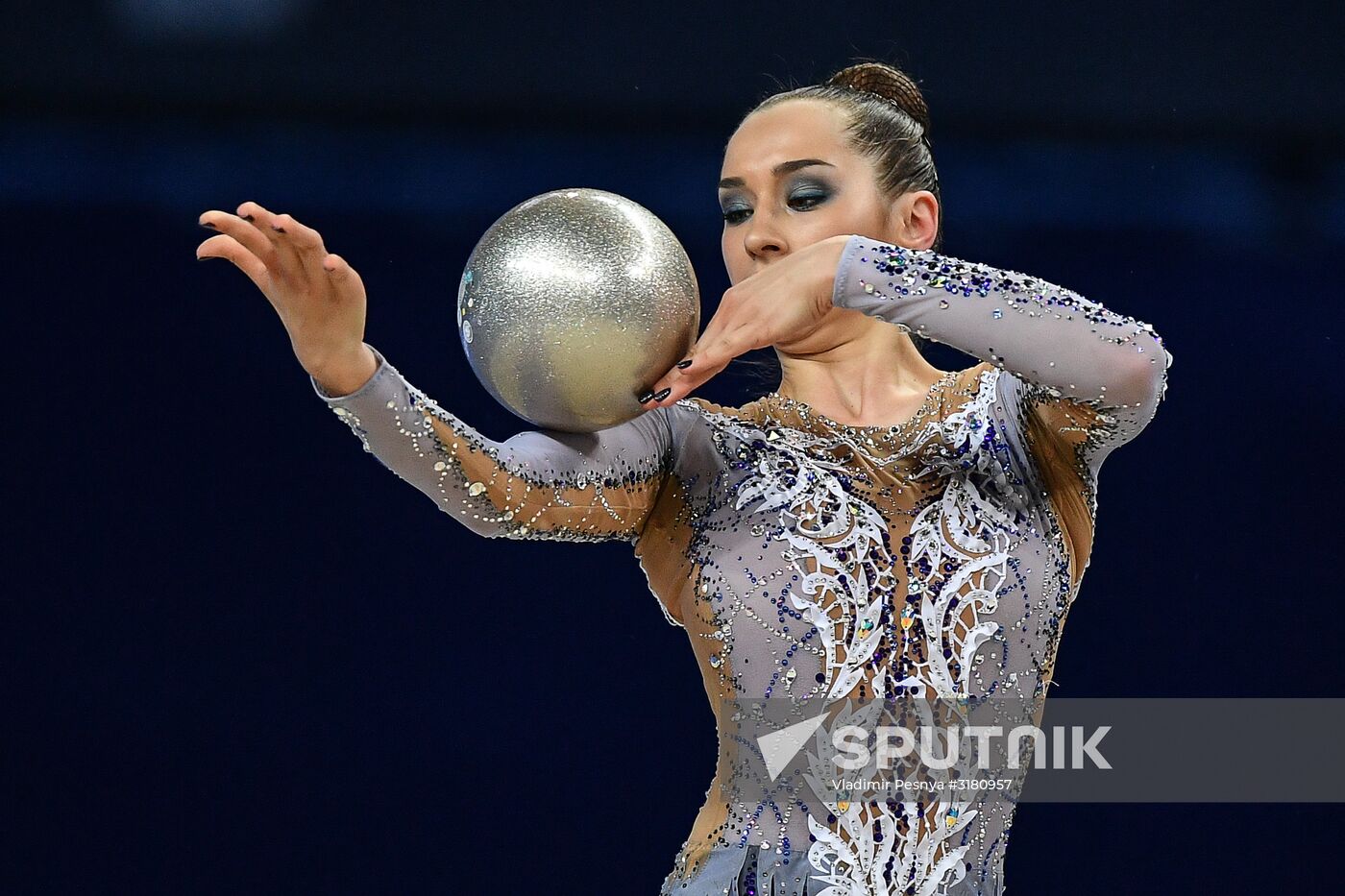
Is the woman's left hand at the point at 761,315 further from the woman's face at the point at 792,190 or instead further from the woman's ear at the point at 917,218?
the woman's ear at the point at 917,218

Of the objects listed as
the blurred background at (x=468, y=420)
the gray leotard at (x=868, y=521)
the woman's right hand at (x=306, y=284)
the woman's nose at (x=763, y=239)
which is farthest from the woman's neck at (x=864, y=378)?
the blurred background at (x=468, y=420)

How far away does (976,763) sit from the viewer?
142 cm

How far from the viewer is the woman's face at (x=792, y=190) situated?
4.83ft

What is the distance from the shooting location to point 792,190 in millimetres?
1486

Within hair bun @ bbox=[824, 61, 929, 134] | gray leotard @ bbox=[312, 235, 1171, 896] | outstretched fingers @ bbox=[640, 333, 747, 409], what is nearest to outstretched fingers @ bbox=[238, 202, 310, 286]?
gray leotard @ bbox=[312, 235, 1171, 896]

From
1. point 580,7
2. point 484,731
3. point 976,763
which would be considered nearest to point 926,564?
point 976,763

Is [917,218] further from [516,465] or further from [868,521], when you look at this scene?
[516,465]

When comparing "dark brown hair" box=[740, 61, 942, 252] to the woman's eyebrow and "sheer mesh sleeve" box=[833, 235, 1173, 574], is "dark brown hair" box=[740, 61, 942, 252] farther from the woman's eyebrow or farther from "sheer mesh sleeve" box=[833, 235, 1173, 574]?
"sheer mesh sleeve" box=[833, 235, 1173, 574]

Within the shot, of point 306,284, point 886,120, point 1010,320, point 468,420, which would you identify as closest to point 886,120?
point 886,120

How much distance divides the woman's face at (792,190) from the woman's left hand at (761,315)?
0.16 metres

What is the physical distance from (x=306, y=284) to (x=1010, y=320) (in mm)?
530

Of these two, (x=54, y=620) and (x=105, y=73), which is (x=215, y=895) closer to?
(x=54, y=620)

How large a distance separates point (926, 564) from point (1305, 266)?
143 centimetres

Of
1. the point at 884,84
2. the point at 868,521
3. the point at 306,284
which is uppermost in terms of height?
the point at 884,84
